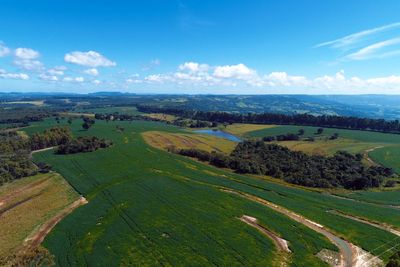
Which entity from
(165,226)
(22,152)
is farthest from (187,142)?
(165,226)

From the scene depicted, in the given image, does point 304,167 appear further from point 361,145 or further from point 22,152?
point 22,152

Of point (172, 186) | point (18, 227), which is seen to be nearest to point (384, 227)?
point (172, 186)

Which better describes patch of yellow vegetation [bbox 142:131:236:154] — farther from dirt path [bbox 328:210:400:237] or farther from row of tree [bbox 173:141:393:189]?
dirt path [bbox 328:210:400:237]

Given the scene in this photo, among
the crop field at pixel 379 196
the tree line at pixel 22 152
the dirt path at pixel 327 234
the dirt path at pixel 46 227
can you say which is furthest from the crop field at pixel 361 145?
the tree line at pixel 22 152

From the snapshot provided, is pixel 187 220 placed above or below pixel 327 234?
above

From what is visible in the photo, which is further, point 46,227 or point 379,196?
point 379,196

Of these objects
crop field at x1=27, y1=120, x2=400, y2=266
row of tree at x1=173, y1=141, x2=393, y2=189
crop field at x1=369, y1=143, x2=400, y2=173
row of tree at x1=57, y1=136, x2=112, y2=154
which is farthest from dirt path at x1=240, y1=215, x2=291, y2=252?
row of tree at x1=57, y1=136, x2=112, y2=154

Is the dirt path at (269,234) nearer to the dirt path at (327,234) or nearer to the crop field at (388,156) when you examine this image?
the dirt path at (327,234)
